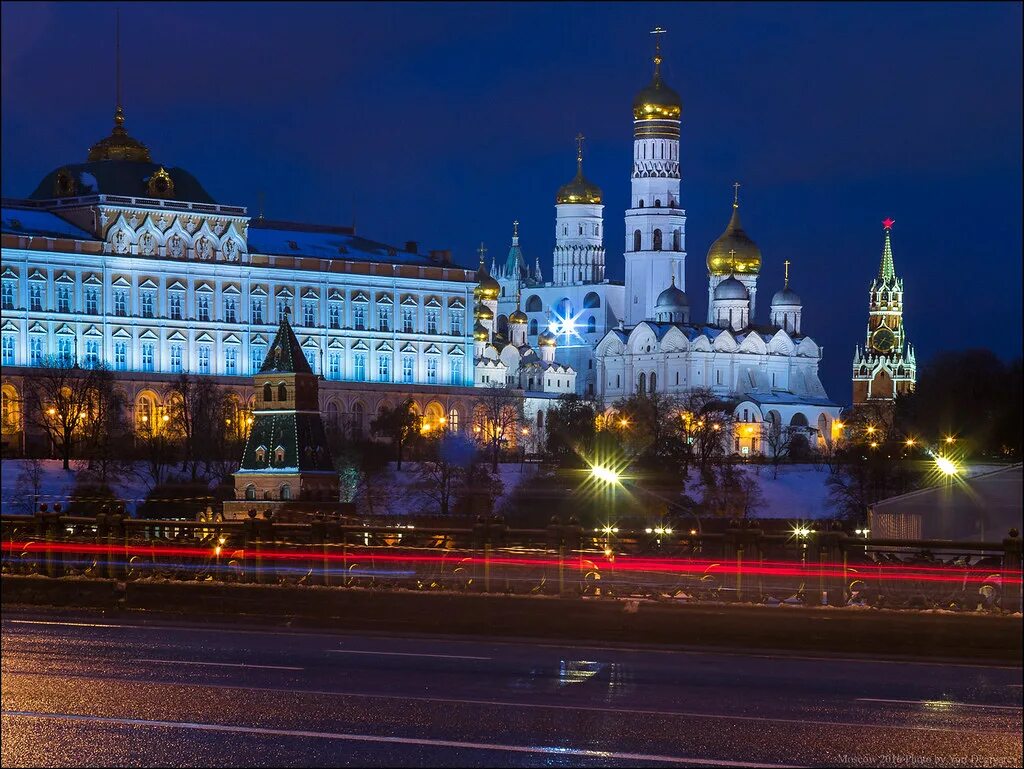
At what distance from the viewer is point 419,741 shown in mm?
24266

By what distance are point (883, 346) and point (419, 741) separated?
5613 inches

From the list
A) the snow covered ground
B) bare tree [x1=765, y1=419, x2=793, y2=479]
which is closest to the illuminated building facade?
bare tree [x1=765, y1=419, x2=793, y2=479]

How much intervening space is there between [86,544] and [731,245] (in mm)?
137074

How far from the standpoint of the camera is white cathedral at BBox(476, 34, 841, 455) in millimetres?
168375

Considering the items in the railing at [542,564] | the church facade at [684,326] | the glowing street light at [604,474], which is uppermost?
the church facade at [684,326]

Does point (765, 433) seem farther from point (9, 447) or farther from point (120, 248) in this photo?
point (9, 447)

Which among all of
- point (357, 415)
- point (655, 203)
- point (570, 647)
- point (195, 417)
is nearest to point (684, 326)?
point (655, 203)

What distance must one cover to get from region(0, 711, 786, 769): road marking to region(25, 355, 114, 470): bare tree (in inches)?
3284

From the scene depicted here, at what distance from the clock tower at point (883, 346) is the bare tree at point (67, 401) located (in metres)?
53.0

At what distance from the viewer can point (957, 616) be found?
1326 inches

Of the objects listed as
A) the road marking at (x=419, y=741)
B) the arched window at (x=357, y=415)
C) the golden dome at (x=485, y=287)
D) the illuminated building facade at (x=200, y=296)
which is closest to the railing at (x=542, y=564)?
the road marking at (x=419, y=741)

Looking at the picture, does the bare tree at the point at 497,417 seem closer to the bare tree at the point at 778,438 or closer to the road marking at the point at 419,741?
the bare tree at the point at 778,438

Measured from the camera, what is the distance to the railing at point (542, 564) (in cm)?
3712

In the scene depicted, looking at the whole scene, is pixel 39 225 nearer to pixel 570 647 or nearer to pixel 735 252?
pixel 735 252
